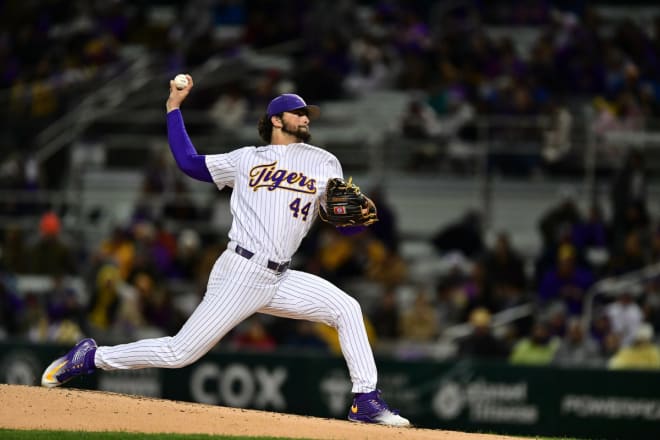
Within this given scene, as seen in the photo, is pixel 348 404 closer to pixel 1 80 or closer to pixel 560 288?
pixel 560 288

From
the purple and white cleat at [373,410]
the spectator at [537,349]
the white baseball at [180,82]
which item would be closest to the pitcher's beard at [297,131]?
the white baseball at [180,82]

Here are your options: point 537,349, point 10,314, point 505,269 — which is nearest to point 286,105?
point 537,349

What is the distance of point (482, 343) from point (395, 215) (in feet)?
11.0

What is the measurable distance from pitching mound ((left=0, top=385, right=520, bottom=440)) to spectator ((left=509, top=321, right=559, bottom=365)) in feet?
18.3

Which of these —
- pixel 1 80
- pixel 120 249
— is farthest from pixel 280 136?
pixel 1 80

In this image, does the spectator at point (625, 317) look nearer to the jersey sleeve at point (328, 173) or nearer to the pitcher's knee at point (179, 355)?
the jersey sleeve at point (328, 173)

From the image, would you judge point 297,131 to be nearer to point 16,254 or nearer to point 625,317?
point 625,317

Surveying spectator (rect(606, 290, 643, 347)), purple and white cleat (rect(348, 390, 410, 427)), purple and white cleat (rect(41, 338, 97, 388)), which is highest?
purple and white cleat (rect(41, 338, 97, 388))

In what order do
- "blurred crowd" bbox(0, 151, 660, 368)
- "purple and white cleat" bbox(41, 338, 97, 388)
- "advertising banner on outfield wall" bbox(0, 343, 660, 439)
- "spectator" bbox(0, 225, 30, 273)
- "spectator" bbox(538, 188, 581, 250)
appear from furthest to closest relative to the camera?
"spectator" bbox(0, 225, 30, 273) → "spectator" bbox(538, 188, 581, 250) → "blurred crowd" bbox(0, 151, 660, 368) → "advertising banner on outfield wall" bbox(0, 343, 660, 439) → "purple and white cleat" bbox(41, 338, 97, 388)

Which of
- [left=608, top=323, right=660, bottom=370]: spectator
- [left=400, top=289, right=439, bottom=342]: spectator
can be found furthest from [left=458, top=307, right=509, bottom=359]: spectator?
[left=608, top=323, right=660, bottom=370]: spectator

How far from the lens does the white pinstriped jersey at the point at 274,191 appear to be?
7.52 meters

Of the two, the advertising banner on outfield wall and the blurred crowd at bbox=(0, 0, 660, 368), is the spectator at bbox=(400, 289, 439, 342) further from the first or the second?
the advertising banner on outfield wall

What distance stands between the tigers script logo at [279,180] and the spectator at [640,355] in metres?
6.14

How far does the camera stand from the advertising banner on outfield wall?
12.2 meters
